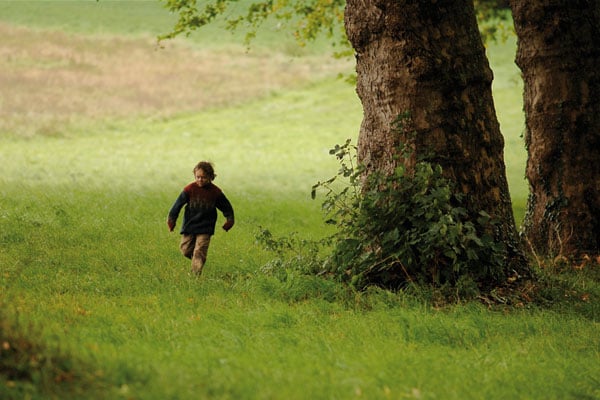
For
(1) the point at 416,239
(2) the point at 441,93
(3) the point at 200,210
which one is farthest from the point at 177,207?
(2) the point at 441,93

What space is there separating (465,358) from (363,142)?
3822 millimetres

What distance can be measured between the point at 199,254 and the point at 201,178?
0.95 metres

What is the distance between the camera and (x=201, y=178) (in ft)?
34.8

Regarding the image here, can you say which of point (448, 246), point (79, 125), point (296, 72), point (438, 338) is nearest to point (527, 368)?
point (438, 338)

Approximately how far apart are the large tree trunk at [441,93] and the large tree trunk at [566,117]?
283 cm

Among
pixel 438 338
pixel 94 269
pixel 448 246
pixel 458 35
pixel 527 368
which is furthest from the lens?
pixel 94 269

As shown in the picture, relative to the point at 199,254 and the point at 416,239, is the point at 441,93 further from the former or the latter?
the point at 199,254

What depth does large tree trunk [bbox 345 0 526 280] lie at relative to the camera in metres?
9.38

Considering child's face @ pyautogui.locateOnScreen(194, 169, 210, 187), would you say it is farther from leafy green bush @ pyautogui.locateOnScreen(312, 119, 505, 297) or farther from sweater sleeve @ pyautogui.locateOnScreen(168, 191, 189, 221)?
leafy green bush @ pyautogui.locateOnScreen(312, 119, 505, 297)

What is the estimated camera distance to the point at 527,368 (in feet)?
20.7

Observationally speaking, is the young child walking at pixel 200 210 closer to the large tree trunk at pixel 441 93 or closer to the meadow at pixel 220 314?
the meadow at pixel 220 314

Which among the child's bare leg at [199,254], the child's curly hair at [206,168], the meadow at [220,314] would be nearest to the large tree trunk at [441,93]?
the meadow at [220,314]

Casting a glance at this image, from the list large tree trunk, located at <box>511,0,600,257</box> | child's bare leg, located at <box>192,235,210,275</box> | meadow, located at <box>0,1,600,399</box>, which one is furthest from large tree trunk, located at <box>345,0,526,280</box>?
large tree trunk, located at <box>511,0,600,257</box>

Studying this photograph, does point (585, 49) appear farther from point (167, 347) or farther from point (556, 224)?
point (167, 347)
